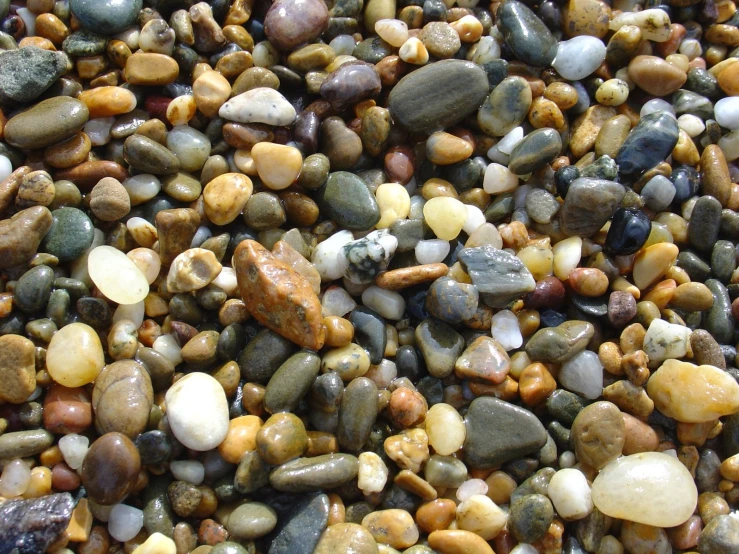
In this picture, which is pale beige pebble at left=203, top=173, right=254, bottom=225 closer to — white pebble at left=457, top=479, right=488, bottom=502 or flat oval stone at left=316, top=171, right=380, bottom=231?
flat oval stone at left=316, top=171, right=380, bottom=231

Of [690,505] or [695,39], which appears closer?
[690,505]

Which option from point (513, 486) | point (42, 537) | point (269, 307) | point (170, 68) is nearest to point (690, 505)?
point (513, 486)

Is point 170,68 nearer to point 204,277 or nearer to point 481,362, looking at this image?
point 204,277

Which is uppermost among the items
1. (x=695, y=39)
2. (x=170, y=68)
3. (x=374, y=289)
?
(x=695, y=39)

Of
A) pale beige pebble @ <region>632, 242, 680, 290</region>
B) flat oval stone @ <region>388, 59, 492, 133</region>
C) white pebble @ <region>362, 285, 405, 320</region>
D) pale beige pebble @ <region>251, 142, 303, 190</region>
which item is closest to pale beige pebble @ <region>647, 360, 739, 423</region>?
pale beige pebble @ <region>632, 242, 680, 290</region>

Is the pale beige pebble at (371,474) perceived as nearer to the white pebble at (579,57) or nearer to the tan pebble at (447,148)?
the tan pebble at (447,148)
